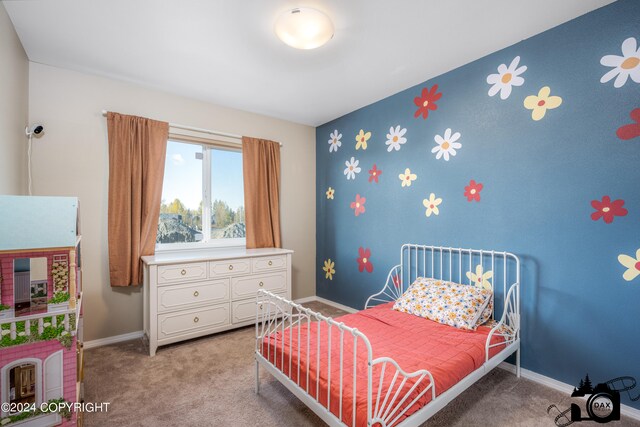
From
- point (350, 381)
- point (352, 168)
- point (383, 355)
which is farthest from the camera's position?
point (352, 168)

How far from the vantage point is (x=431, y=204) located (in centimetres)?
287

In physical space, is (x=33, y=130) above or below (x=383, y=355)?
above

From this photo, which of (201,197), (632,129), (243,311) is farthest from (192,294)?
(632,129)

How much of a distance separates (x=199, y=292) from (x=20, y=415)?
5.11ft

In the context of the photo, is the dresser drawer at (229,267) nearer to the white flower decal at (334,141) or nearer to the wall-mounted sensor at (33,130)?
the wall-mounted sensor at (33,130)

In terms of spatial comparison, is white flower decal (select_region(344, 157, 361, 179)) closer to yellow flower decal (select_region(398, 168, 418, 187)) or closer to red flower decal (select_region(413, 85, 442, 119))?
yellow flower decal (select_region(398, 168, 418, 187))

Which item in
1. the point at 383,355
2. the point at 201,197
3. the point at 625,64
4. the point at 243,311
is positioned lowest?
the point at 243,311

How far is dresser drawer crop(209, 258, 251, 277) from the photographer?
9.64 feet

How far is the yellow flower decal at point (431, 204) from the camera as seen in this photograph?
2818mm

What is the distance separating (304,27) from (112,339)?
326cm

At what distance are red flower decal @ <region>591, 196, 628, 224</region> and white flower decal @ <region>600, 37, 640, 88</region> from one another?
74 cm

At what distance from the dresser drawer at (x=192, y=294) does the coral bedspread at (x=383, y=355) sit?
1.15 m

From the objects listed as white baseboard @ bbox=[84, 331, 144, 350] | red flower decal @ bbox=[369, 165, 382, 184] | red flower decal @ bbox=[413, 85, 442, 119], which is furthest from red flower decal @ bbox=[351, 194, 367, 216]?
white baseboard @ bbox=[84, 331, 144, 350]

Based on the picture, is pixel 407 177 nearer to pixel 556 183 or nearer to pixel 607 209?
pixel 556 183
